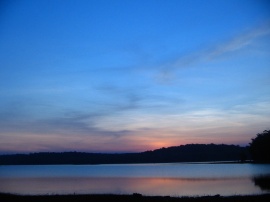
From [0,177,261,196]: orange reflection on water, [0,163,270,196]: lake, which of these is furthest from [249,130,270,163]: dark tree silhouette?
[0,177,261,196]: orange reflection on water

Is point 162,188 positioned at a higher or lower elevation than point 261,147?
lower

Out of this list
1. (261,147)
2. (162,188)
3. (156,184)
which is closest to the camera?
(162,188)

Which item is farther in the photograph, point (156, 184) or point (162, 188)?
point (156, 184)

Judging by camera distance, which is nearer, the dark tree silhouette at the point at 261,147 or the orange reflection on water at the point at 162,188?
the orange reflection on water at the point at 162,188

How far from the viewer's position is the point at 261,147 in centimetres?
10738

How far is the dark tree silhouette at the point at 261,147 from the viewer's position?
4154 inches

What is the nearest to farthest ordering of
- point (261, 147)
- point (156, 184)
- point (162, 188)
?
point (162, 188)
point (156, 184)
point (261, 147)

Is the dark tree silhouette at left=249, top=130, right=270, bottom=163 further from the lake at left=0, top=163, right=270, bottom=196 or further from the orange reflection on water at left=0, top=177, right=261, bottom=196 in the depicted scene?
the orange reflection on water at left=0, top=177, right=261, bottom=196

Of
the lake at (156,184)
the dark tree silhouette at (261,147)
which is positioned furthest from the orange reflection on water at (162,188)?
the dark tree silhouette at (261,147)

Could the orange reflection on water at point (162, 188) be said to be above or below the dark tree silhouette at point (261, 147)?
below

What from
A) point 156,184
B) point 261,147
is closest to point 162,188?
point 156,184

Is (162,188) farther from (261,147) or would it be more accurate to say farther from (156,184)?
(261,147)

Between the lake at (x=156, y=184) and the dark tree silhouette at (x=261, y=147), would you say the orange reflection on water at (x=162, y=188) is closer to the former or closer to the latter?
the lake at (x=156, y=184)

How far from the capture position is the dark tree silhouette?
106 metres
